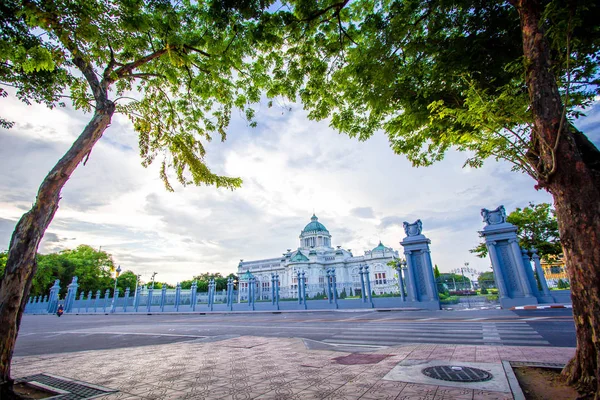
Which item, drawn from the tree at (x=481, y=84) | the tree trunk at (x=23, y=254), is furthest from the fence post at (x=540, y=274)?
the tree trunk at (x=23, y=254)

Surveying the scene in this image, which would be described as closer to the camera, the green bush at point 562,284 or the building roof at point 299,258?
the green bush at point 562,284

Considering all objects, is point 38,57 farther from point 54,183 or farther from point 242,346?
point 242,346

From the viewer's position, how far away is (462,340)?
685 centimetres

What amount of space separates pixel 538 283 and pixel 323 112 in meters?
17.2

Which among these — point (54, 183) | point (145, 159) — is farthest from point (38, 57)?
point (145, 159)

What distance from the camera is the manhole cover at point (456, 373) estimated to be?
12.0 feet

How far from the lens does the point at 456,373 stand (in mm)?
3924

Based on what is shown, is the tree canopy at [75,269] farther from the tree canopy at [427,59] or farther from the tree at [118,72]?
the tree canopy at [427,59]

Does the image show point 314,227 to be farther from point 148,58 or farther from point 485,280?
point 148,58

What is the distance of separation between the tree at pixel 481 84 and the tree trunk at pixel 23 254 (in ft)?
16.2

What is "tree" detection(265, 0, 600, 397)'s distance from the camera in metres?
3.25

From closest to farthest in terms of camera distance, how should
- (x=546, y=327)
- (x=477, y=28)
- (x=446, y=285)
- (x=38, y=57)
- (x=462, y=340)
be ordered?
(x=38, y=57) → (x=477, y=28) → (x=462, y=340) → (x=546, y=327) → (x=446, y=285)

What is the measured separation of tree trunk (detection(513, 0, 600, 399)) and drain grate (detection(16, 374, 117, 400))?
5.56m

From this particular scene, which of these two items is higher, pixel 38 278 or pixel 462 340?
pixel 38 278
